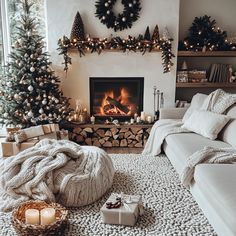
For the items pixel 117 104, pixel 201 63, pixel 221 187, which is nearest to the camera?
pixel 221 187

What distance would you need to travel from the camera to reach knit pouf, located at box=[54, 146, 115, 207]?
2406 mm

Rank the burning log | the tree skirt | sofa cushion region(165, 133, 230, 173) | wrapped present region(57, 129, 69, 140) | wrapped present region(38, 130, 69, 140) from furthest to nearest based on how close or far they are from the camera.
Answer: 1. the burning log
2. wrapped present region(57, 129, 69, 140)
3. wrapped present region(38, 130, 69, 140)
4. sofa cushion region(165, 133, 230, 173)
5. the tree skirt

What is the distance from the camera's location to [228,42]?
4.45 metres

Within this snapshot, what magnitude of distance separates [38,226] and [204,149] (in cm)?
150

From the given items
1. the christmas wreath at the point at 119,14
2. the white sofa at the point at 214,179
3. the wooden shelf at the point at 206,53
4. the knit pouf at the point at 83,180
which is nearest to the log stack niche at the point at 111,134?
the white sofa at the point at 214,179

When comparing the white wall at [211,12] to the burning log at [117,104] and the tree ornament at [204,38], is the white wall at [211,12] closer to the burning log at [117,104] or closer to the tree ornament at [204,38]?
the tree ornament at [204,38]

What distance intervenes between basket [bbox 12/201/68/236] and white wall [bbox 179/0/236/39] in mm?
3599

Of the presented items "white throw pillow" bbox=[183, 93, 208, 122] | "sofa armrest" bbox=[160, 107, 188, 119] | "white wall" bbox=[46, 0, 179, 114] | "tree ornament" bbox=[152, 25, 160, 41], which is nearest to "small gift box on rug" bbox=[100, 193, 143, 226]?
"white throw pillow" bbox=[183, 93, 208, 122]

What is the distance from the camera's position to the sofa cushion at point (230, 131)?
2.92m

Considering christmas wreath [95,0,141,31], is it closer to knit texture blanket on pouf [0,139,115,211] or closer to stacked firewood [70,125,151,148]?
stacked firewood [70,125,151,148]

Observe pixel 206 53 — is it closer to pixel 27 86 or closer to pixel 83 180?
pixel 27 86

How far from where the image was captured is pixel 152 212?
2.43 metres

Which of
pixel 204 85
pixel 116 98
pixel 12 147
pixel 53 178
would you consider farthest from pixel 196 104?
pixel 12 147

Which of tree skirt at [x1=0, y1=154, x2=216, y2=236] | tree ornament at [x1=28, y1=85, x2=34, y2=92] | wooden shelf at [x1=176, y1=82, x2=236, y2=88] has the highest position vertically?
wooden shelf at [x1=176, y1=82, x2=236, y2=88]
